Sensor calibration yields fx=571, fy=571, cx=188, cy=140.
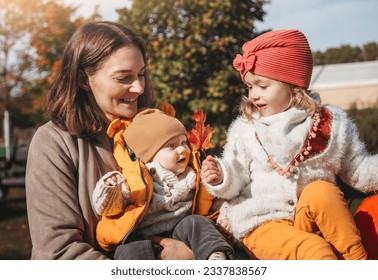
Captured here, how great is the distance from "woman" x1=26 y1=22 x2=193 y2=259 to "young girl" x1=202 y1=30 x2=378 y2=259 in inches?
8.6

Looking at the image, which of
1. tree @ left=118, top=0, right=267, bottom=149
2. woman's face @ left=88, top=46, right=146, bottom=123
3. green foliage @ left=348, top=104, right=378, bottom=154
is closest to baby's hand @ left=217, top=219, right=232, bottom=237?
woman's face @ left=88, top=46, right=146, bottom=123

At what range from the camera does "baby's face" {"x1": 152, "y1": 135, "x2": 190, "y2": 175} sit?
1.63 m

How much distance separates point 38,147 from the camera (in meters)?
1.62

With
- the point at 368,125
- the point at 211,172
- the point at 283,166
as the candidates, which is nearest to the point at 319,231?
the point at 283,166

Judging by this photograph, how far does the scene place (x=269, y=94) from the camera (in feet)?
5.31

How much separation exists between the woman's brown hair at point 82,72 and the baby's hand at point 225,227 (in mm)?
449

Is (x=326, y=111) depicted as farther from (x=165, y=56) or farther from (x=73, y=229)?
(x=165, y=56)

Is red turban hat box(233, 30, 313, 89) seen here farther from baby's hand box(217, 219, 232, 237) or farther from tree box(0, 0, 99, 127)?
tree box(0, 0, 99, 127)

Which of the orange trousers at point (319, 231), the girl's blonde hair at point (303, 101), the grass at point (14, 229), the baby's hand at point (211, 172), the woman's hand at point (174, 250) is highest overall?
the girl's blonde hair at point (303, 101)

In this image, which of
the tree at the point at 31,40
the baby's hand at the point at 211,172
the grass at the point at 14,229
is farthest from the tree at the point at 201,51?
the grass at the point at 14,229

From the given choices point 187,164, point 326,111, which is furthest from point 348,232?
point 187,164

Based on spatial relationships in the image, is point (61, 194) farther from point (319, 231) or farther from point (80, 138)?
point (319, 231)

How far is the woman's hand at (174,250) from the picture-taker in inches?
61.9

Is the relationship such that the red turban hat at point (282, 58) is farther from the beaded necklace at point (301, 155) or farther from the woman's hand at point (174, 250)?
the woman's hand at point (174, 250)
